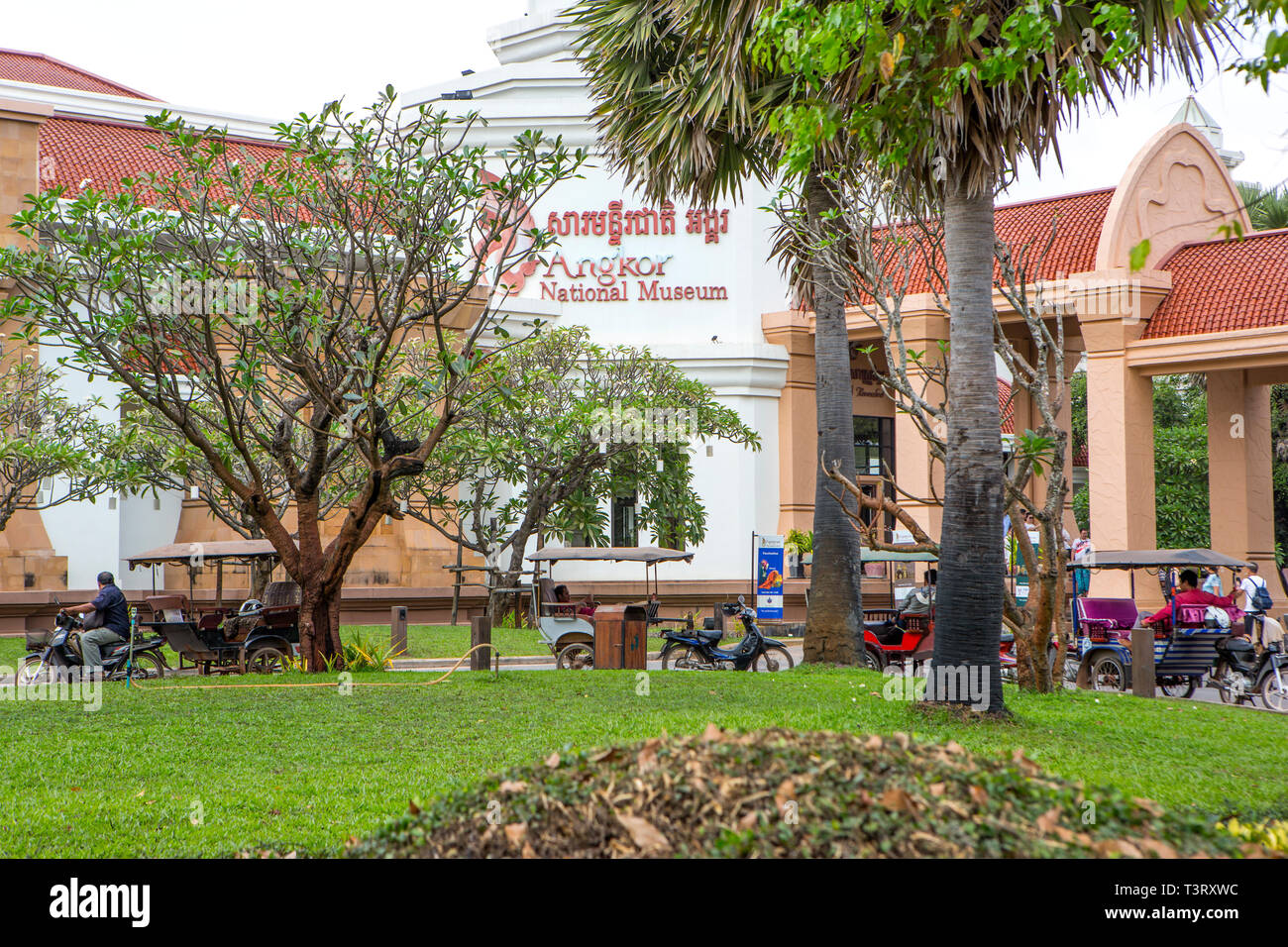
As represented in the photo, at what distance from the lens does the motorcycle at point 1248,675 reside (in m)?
13.7

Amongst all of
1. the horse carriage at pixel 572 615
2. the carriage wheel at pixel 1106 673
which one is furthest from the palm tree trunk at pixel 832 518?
the carriage wheel at pixel 1106 673

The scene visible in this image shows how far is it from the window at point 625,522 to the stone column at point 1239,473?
536 inches

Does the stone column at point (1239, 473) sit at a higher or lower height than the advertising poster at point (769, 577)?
higher

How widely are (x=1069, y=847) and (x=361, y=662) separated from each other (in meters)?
13.0

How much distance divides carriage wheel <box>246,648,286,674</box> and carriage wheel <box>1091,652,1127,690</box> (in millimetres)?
10954

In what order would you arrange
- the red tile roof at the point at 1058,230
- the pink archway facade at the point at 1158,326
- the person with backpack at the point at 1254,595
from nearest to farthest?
the person with backpack at the point at 1254,595 < the pink archway facade at the point at 1158,326 < the red tile roof at the point at 1058,230

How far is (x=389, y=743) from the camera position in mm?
9773

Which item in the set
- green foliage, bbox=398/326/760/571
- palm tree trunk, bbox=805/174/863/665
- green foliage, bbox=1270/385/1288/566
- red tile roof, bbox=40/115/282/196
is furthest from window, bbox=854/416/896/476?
palm tree trunk, bbox=805/174/863/665

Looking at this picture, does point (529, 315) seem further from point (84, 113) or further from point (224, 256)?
point (224, 256)

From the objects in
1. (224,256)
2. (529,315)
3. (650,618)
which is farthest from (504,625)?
(224,256)

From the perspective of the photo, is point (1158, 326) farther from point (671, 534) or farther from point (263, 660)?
point (263, 660)

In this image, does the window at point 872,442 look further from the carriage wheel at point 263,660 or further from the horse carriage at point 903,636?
the carriage wheel at point 263,660

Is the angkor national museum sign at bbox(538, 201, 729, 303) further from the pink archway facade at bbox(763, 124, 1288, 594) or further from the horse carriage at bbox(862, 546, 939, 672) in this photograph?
the horse carriage at bbox(862, 546, 939, 672)

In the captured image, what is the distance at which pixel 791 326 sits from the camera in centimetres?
3033
